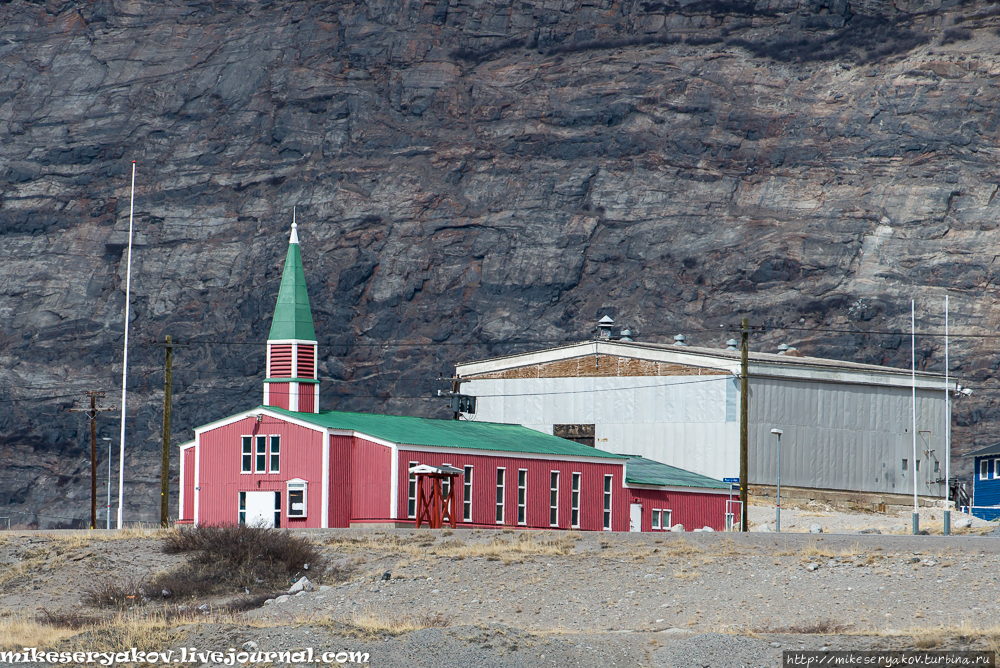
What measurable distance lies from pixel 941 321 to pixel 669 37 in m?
40.7

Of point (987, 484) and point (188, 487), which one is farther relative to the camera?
point (987, 484)

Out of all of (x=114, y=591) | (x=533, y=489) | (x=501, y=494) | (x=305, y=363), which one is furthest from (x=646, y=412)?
(x=114, y=591)

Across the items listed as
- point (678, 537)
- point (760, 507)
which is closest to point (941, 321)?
point (760, 507)

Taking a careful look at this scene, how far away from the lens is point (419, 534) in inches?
1582

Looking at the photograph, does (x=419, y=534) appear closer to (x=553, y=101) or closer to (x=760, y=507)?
(x=760, y=507)

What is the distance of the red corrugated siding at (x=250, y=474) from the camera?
5050 cm

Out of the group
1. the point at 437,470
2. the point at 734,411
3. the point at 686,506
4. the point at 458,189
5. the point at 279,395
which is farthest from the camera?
the point at 458,189

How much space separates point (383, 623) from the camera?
1020 inches

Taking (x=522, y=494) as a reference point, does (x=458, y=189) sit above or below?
above

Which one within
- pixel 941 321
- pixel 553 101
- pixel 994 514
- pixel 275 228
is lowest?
pixel 994 514

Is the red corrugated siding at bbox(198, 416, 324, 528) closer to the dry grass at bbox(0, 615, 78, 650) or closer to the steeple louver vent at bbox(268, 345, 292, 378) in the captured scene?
the steeple louver vent at bbox(268, 345, 292, 378)

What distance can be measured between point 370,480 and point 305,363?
556 centimetres

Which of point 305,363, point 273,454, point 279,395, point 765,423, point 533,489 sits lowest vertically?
point 533,489

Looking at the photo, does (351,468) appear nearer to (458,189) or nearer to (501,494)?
(501,494)
